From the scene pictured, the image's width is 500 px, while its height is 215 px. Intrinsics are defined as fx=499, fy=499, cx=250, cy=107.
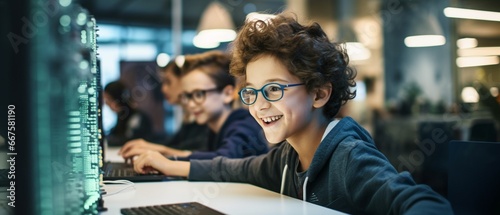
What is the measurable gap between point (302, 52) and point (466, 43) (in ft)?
8.93

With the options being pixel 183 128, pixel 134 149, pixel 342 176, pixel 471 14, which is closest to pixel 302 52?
pixel 342 176

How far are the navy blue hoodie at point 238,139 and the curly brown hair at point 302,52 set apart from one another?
68 cm

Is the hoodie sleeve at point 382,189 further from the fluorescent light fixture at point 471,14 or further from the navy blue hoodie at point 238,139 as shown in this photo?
the fluorescent light fixture at point 471,14

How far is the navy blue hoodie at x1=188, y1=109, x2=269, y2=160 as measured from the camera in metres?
2.20

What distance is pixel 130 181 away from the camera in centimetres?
174

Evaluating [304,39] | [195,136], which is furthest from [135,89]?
[304,39]

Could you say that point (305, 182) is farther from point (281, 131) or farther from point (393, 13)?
point (393, 13)

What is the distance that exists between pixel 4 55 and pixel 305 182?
0.94 m

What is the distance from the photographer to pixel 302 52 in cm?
143

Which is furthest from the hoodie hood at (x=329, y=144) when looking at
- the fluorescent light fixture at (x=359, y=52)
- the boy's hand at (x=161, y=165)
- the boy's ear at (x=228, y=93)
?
the fluorescent light fixture at (x=359, y=52)

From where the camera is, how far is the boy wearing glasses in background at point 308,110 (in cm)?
124

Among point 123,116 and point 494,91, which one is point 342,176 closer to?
point 494,91

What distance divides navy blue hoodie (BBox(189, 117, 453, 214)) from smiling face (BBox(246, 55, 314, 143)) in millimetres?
105

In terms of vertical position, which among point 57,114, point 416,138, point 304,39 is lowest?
point 416,138
